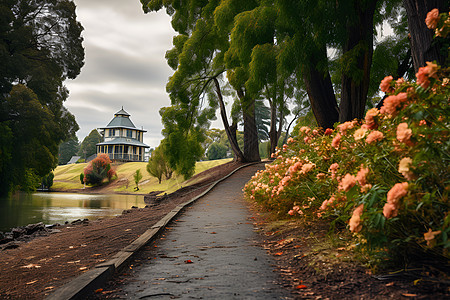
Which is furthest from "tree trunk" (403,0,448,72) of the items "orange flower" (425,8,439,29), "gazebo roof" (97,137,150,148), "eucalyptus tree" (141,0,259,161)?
"gazebo roof" (97,137,150,148)

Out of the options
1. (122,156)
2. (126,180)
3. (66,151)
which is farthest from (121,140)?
(66,151)

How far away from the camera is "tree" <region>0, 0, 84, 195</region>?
58.9 feet

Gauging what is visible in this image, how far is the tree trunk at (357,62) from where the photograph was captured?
7.26 m

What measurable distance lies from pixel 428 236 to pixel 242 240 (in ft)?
9.31

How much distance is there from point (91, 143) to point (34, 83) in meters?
62.5

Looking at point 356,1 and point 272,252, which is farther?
point 356,1

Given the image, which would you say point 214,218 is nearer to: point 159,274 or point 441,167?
point 159,274

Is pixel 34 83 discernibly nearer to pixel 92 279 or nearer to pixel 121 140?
pixel 92 279

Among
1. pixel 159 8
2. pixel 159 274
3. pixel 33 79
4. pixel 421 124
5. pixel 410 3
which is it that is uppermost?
pixel 159 8

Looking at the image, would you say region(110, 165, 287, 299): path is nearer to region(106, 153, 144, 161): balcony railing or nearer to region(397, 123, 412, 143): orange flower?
region(397, 123, 412, 143): orange flower

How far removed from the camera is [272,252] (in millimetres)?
4070

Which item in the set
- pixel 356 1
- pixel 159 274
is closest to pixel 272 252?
pixel 159 274

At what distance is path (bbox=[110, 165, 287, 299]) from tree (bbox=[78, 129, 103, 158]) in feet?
257

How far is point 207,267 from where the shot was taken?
3.46 metres
